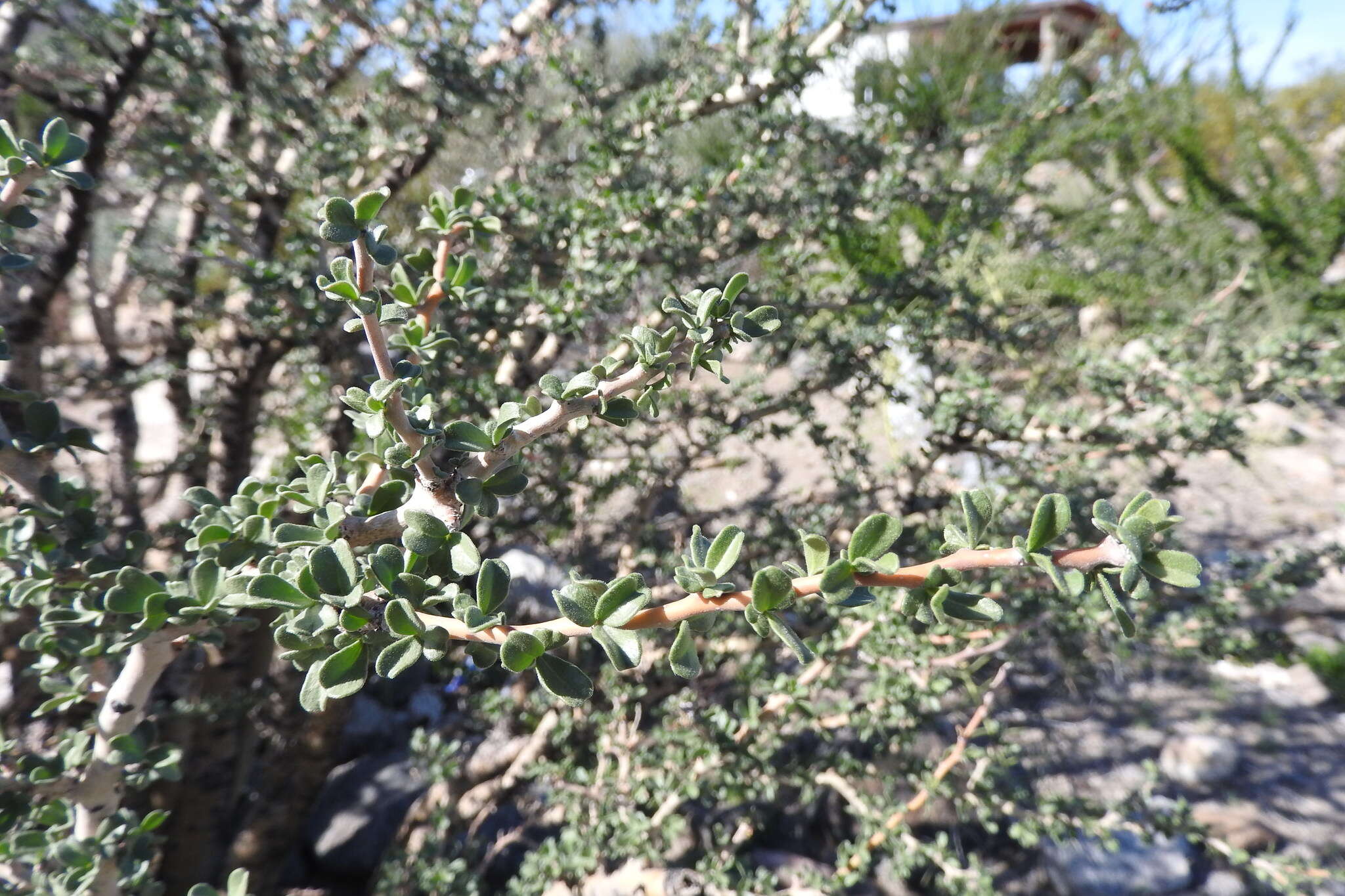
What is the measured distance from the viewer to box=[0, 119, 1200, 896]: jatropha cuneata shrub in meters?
0.72

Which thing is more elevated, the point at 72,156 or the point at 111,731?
the point at 72,156

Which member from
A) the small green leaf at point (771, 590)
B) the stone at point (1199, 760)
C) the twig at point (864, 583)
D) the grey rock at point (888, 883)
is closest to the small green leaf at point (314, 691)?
the twig at point (864, 583)

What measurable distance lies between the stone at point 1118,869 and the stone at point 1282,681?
139 centimetres

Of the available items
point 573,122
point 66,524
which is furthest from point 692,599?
point 573,122

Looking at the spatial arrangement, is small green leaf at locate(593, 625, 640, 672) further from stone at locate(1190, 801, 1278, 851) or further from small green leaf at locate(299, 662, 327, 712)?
stone at locate(1190, 801, 1278, 851)

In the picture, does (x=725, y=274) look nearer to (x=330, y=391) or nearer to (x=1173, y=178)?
(x=330, y=391)

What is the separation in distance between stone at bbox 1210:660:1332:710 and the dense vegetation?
4.71 feet

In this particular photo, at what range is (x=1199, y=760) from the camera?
3.48 metres

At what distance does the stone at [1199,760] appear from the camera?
135 inches

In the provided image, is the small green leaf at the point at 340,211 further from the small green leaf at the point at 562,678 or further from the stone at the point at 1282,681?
the stone at the point at 1282,681

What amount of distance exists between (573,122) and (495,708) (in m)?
1.91

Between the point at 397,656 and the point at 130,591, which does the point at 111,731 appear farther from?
the point at 397,656

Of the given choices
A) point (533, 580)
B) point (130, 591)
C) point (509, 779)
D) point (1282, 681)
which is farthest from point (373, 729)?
point (1282, 681)

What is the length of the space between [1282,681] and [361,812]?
4.82 metres
